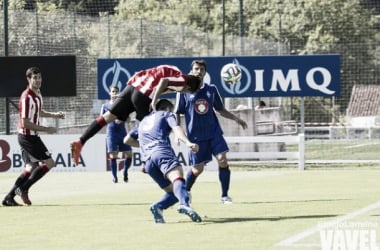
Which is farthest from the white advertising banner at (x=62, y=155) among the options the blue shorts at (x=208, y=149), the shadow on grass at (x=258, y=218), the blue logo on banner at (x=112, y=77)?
the shadow on grass at (x=258, y=218)

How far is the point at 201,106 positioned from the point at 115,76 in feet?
47.5

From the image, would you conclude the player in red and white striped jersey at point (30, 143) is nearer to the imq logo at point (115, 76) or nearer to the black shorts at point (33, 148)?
the black shorts at point (33, 148)

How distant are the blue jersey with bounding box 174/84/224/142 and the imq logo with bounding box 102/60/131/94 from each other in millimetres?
14165

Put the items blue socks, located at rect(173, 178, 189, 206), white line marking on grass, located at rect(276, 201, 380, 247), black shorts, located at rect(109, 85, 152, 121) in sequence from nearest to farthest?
white line marking on grass, located at rect(276, 201, 380, 247) < blue socks, located at rect(173, 178, 189, 206) < black shorts, located at rect(109, 85, 152, 121)

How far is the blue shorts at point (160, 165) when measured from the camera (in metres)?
13.8

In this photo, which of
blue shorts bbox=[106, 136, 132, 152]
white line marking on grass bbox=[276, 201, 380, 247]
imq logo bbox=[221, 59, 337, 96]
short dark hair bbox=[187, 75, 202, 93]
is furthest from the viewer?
imq logo bbox=[221, 59, 337, 96]

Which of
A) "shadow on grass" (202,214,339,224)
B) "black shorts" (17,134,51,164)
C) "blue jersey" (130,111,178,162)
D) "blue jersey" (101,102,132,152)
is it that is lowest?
"shadow on grass" (202,214,339,224)

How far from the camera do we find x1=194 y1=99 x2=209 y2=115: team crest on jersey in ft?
56.4

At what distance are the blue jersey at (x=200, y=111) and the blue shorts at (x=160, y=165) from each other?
10.3ft

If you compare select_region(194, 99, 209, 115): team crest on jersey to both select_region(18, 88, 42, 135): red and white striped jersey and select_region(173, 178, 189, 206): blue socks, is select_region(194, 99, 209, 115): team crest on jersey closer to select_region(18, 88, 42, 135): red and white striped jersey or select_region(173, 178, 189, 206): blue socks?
select_region(18, 88, 42, 135): red and white striped jersey

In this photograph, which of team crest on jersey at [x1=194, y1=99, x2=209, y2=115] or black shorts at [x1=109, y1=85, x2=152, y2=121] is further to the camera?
team crest on jersey at [x1=194, y1=99, x2=209, y2=115]

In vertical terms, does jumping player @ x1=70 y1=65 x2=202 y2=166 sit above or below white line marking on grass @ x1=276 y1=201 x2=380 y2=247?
above

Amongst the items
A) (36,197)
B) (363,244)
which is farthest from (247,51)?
(363,244)

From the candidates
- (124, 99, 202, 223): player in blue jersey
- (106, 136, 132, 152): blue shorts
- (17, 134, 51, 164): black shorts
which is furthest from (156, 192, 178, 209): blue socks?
(106, 136, 132, 152): blue shorts
